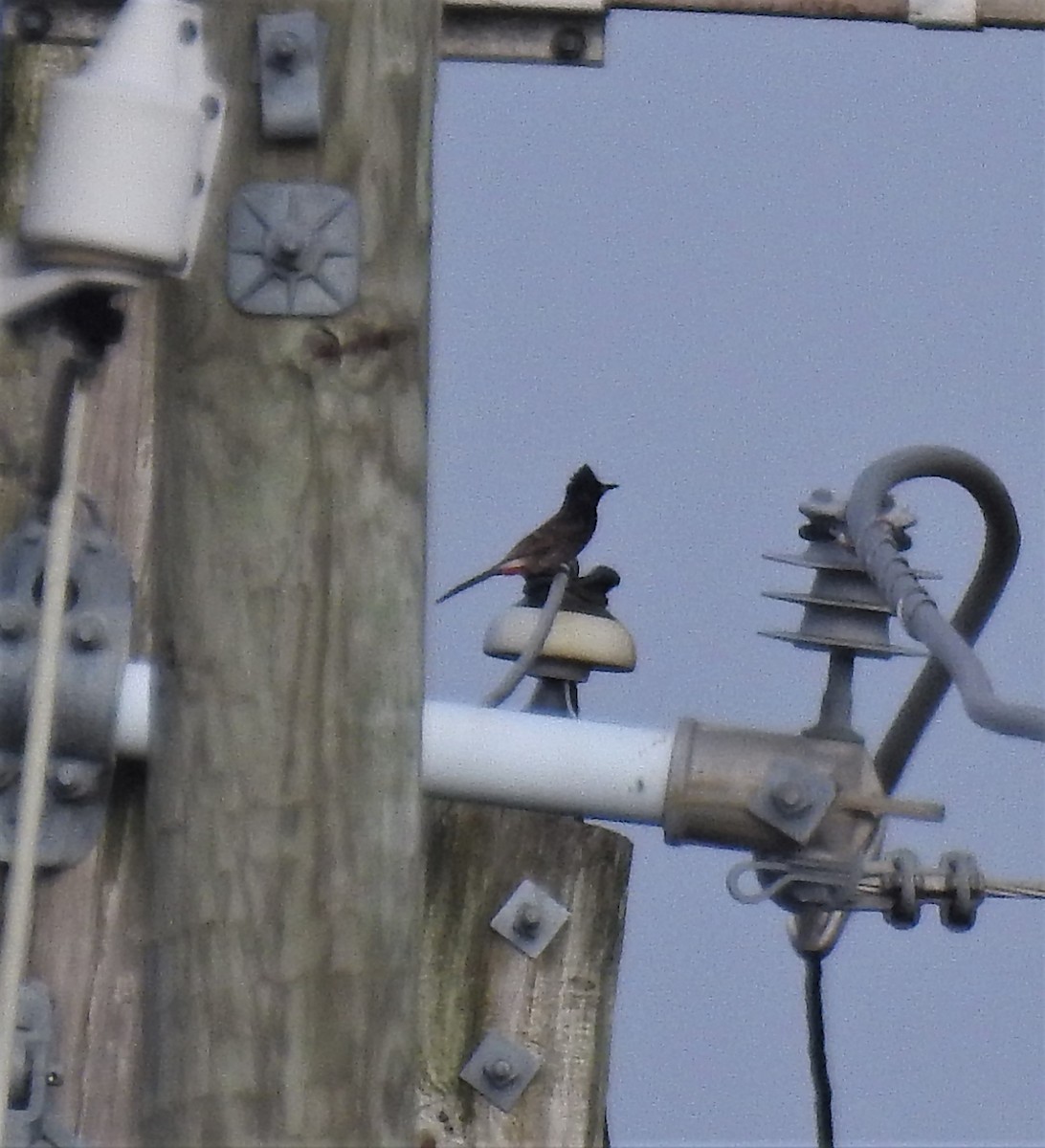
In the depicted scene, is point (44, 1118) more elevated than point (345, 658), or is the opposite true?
point (345, 658)

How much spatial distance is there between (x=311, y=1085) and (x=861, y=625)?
122 centimetres

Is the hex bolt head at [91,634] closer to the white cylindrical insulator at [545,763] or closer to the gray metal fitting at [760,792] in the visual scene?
the white cylindrical insulator at [545,763]

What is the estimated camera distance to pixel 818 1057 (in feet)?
12.5

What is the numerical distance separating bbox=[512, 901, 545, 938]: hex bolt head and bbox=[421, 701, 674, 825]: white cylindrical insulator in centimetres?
11

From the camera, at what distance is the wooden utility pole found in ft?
8.05

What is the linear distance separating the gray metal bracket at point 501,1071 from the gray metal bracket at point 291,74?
1.21 meters

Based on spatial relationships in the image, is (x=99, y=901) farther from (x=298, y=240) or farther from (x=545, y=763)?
(x=298, y=240)

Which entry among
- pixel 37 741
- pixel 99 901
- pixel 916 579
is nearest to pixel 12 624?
pixel 99 901

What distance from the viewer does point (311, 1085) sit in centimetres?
245

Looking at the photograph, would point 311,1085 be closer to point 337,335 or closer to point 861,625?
point 337,335

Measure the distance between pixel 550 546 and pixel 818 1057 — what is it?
75cm

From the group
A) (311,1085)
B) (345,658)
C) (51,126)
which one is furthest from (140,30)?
(311,1085)

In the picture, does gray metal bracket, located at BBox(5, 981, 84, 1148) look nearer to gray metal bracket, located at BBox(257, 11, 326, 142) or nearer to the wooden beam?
gray metal bracket, located at BBox(257, 11, 326, 142)

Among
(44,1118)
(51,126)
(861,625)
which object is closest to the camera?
(51,126)
